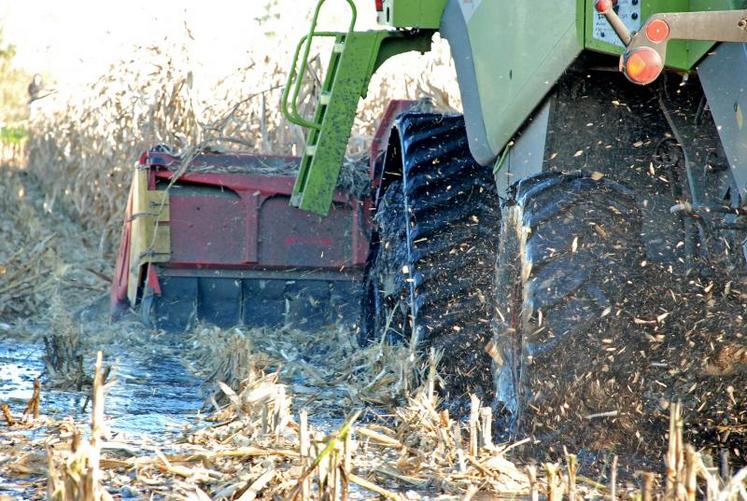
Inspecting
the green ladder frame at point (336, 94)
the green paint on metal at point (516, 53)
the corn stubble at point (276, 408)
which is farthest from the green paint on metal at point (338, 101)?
the green paint on metal at point (516, 53)

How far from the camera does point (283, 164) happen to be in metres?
7.48

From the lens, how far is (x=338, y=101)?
20.3 feet

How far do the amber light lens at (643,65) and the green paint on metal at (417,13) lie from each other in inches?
91.7

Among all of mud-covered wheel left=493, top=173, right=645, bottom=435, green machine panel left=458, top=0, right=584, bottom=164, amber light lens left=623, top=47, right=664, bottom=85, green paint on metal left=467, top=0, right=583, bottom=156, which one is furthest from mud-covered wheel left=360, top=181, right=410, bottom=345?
amber light lens left=623, top=47, right=664, bottom=85

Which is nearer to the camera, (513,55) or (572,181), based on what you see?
(572,181)

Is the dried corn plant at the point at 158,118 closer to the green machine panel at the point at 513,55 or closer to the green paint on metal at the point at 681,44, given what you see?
the green machine panel at the point at 513,55

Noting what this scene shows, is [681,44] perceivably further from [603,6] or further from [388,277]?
[388,277]

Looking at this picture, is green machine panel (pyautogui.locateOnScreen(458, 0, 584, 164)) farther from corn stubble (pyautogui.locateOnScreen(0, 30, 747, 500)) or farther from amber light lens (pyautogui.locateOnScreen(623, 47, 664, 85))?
corn stubble (pyautogui.locateOnScreen(0, 30, 747, 500))

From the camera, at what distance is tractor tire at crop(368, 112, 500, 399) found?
15.3ft

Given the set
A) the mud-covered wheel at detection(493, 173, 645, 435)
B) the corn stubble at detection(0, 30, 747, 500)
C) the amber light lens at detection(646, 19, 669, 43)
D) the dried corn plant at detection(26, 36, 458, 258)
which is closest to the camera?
the corn stubble at detection(0, 30, 747, 500)

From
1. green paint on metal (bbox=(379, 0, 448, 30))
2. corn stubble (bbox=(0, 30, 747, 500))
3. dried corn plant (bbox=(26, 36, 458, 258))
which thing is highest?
dried corn plant (bbox=(26, 36, 458, 258))

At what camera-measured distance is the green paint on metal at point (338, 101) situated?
19.6ft

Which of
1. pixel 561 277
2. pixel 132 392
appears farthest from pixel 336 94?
pixel 561 277

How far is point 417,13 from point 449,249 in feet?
3.99
